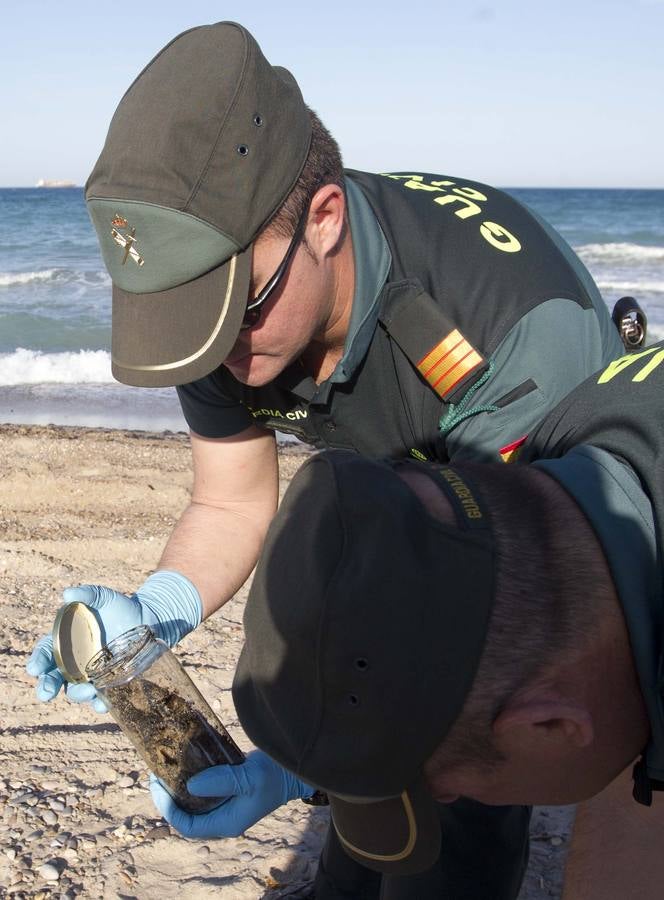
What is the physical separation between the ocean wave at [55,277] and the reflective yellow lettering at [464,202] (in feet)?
40.5

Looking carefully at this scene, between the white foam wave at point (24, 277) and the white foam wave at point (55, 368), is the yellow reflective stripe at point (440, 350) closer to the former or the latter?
the white foam wave at point (55, 368)

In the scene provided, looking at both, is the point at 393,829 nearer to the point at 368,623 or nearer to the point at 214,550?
the point at 368,623

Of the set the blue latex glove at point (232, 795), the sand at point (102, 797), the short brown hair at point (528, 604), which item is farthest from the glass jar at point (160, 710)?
→ the short brown hair at point (528, 604)

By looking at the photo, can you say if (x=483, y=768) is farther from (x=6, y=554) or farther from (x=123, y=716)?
(x=6, y=554)

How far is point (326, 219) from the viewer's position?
6.99ft

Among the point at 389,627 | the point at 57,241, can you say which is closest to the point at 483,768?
the point at 389,627

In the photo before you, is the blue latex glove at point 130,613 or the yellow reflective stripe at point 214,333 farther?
the blue latex glove at point 130,613

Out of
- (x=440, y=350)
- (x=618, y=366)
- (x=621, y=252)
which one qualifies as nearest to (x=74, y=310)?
(x=440, y=350)

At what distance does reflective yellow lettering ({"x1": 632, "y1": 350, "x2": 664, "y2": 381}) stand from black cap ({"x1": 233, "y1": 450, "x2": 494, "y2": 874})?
427 mm

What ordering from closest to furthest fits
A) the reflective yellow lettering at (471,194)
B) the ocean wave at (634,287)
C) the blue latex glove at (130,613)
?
the blue latex glove at (130,613) < the reflective yellow lettering at (471,194) < the ocean wave at (634,287)

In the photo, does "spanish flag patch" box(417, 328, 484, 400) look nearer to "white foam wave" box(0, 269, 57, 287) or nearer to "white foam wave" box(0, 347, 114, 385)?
"white foam wave" box(0, 347, 114, 385)

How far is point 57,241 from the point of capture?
67.2 feet

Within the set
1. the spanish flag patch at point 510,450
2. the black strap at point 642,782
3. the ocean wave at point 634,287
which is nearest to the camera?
the black strap at point 642,782

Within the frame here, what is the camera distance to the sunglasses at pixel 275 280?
2045 mm
